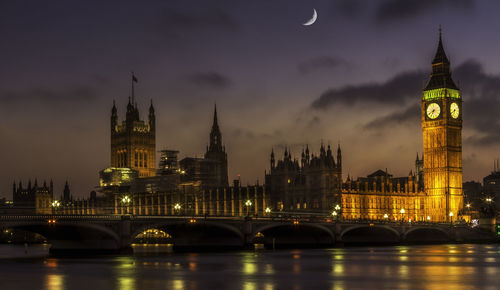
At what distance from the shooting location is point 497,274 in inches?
2271

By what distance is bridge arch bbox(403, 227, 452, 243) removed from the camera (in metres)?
142

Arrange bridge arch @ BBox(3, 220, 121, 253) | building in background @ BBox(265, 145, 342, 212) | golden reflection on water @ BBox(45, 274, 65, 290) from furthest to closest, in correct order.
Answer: building in background @ BBox(265, 145, 342, 212)
bridge arch @ BBox(3, 220, 121, 253)
golden reflection on water @ BBox(45, 274, 65, 290)

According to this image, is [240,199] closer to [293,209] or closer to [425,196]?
[293,209]

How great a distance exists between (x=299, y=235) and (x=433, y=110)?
6027cm

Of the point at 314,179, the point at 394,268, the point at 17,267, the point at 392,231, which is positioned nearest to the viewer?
the point at 394,268

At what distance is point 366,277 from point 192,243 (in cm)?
6002

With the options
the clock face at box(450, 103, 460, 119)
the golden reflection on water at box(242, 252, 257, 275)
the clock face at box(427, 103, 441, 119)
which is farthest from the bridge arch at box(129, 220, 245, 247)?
the clock face at box(450, 103, 460, 119)

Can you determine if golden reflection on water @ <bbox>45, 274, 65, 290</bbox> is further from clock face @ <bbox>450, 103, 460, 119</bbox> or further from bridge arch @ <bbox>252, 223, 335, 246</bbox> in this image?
clock face @ <bbox>450, 103, 460, 119</bbox>

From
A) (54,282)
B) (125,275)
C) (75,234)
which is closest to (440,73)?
(75,234)

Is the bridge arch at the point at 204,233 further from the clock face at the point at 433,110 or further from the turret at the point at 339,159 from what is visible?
the clock face at the point at 433,110

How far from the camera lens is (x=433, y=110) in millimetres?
173500

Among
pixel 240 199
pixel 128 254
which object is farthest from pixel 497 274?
pixel 240 199

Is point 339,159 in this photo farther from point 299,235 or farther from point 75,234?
point 75,234

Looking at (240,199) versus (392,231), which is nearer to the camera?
(392,231)
